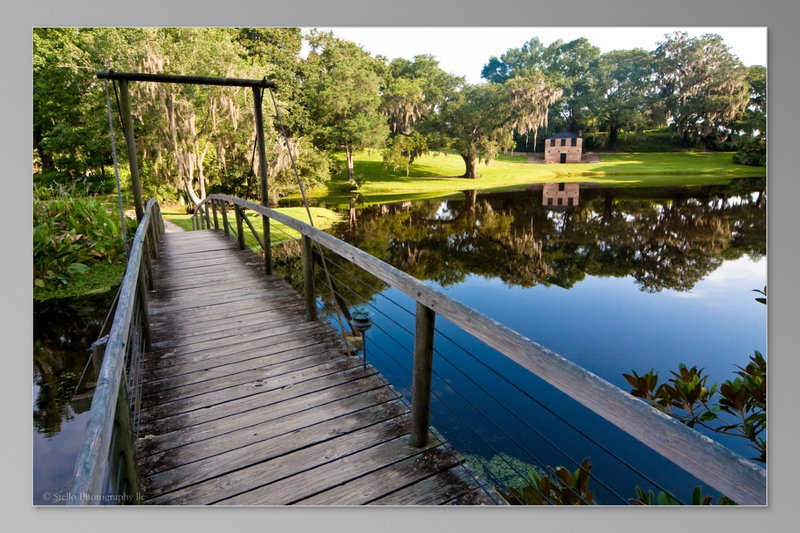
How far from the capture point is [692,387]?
7.19ft

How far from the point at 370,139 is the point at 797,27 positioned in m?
17.4

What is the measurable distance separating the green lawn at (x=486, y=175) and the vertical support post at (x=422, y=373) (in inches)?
441

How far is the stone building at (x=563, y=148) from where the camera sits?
23.7 meters

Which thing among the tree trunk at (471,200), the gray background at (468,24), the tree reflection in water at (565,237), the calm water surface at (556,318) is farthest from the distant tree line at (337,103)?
the tree trunk at (471,200)

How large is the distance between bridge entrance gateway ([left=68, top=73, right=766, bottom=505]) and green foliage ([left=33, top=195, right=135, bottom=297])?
4319 mm

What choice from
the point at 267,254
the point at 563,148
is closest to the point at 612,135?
the point at 563,148

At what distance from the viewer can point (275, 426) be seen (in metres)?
1.99

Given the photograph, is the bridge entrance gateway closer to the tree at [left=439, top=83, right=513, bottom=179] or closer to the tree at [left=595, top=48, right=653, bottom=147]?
the tree at [left=595, top=48, right=653, bottom=147]

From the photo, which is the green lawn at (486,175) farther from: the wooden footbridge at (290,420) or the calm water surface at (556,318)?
the wooden footbridge at (290,420)

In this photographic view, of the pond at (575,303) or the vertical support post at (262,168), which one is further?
the pond at (575,303)

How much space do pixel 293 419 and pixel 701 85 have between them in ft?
22.4
